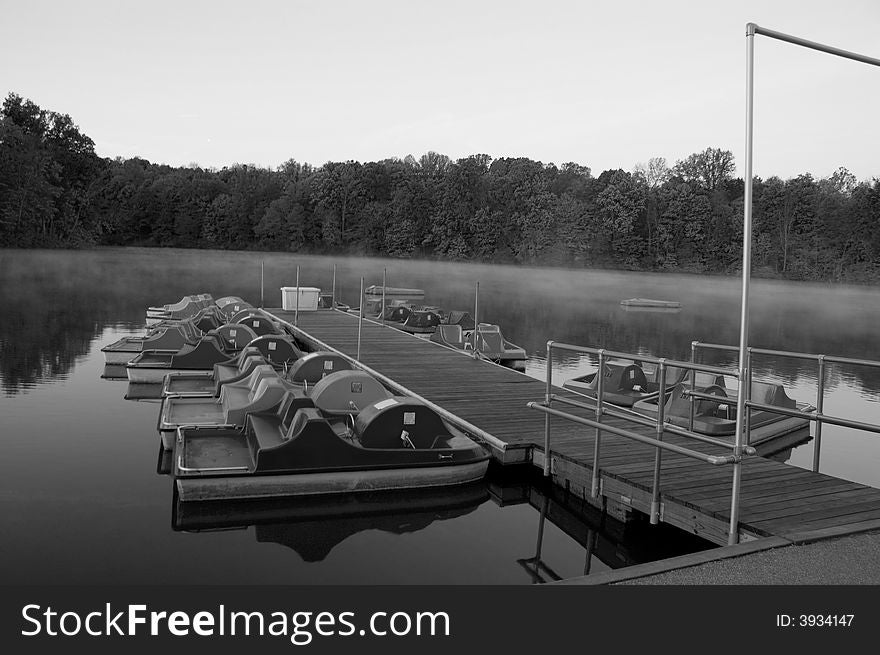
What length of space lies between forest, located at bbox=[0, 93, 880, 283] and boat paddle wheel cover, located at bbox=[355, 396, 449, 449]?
57.3 m

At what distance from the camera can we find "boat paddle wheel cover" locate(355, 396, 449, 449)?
7.98 meters

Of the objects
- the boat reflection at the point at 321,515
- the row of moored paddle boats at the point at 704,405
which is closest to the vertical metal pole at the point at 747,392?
the row of moored paddle boats at the point at 704,405

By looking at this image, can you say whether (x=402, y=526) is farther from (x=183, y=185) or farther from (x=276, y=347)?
(x=183, y=185)

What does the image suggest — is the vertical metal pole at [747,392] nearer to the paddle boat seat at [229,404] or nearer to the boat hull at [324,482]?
the boat hull at [324,482]

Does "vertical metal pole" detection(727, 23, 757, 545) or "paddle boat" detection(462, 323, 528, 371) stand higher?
"vertical metal pole" detection(727, 23, 757, 545)

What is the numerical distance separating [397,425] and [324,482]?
3.14 feet

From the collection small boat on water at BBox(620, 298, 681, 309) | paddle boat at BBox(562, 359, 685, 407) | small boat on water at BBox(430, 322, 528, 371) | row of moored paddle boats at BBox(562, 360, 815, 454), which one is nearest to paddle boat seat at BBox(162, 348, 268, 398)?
paddle boat at BBox(562, 359, 685, 407)

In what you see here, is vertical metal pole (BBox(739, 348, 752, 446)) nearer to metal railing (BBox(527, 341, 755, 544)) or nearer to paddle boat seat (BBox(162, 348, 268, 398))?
metal railing (BBox(527, 341, 755, 544))

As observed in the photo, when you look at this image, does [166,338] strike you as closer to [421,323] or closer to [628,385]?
[421,323]

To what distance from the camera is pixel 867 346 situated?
28.5 meters

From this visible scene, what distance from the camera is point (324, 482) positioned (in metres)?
7.58

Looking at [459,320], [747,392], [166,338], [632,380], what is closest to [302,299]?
[459,320]

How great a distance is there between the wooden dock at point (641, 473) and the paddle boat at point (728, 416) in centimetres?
141

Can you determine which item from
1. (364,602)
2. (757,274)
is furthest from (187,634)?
(757,274)
